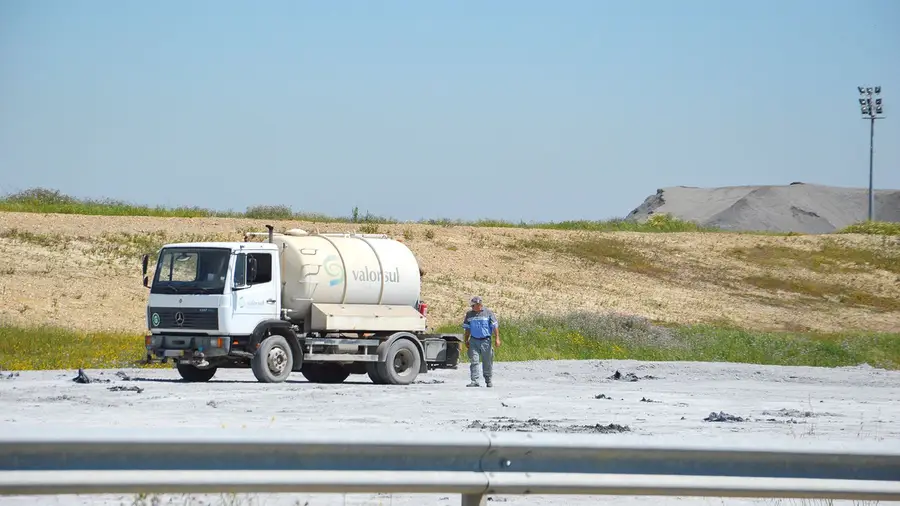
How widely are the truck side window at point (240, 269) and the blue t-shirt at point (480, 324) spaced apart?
4290 mm

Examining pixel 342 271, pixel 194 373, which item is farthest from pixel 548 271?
pixel 194 373

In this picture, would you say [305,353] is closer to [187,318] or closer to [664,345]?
[187,318]

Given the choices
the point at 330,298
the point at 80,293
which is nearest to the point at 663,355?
the point at 330,298

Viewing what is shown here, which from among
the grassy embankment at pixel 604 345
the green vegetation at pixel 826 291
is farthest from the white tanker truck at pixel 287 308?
the green vegetation at pixel 826 291

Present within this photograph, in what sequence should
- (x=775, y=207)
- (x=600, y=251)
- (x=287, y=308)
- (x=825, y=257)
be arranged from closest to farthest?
(x=287, y=308) → (x=600, y=251) → (x=825, y=257) → (x=775, y=207)

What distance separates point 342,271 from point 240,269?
205 centimetres

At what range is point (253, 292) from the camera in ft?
74.6

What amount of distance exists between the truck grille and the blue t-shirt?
4743 millimetres

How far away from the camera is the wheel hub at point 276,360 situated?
22.8m

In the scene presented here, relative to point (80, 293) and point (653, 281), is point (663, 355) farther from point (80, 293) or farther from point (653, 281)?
point (653, 281)

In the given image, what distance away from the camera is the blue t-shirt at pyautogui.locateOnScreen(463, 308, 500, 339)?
22.6 meters

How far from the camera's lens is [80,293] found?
45.9 metres

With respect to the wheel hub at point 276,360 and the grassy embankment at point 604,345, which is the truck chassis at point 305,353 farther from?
the grassy embankment at point 604,345

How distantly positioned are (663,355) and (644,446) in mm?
30255
